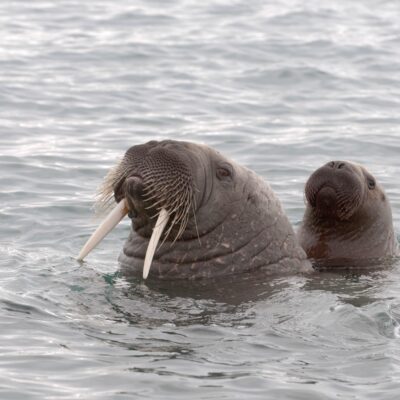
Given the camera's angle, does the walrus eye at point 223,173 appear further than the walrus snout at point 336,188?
No

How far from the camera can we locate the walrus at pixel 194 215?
9.41 metres

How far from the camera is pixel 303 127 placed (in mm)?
17562

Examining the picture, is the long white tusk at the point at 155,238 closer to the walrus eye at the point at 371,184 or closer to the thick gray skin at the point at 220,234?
the thick gray skin at the point at 220,234

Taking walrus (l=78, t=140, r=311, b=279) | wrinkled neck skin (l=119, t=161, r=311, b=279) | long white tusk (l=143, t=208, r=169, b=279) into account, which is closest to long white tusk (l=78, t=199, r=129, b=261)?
walrus (l=78, t=140, r=311, b=279)

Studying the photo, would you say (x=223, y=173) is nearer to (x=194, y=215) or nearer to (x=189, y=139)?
(x=194, y=215)

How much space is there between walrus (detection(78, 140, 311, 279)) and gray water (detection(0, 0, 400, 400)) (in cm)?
26

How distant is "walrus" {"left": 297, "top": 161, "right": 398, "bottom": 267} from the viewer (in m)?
10.9

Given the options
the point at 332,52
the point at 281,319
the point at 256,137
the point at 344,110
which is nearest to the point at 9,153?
the point at 256,137

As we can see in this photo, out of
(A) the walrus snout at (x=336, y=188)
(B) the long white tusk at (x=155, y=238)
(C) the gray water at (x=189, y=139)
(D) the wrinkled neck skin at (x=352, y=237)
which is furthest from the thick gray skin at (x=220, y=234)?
(D) the wrinkled neck skin at (x=352, y=237)

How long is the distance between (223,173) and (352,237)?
194 centimetres

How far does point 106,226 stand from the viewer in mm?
9336

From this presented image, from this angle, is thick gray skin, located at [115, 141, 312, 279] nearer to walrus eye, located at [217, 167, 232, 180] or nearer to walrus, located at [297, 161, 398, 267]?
walrus eye, located at [217, 167, 232, 180]

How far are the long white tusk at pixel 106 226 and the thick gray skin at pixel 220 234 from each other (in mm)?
397

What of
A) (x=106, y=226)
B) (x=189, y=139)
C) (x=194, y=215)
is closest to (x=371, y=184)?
(x=194, y=215)
